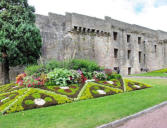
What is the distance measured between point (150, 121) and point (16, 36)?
11.1 metres

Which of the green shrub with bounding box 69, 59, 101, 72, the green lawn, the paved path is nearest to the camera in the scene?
the green lawn

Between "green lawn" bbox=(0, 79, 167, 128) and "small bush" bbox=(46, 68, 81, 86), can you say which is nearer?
"green lawn" bbox=(0, 79, 167, 128)

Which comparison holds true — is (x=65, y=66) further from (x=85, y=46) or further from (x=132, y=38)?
(x=132, y=38)

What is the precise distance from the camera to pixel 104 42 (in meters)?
21.9

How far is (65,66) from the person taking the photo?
1012 cm

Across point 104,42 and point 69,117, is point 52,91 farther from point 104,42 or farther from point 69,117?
point 104,42

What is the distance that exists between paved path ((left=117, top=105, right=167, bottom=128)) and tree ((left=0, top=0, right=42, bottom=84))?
10249 mm

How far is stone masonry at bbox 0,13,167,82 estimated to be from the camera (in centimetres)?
1722

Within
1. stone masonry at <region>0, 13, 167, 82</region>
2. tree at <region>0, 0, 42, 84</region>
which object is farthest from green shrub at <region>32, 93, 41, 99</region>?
tree at <region>0, 0, 42, 84</region>

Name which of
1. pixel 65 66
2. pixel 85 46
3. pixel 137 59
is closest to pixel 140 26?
pixel 137 59

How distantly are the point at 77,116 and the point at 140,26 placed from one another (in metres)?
27.4

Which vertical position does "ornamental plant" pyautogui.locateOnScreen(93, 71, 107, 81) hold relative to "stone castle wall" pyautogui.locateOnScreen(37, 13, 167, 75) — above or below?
below

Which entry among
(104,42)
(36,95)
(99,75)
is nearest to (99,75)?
(99,75)

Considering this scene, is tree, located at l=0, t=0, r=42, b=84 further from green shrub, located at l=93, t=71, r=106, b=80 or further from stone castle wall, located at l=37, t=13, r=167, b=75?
green shrub, located at l=93, t=71, r=106, b=80
